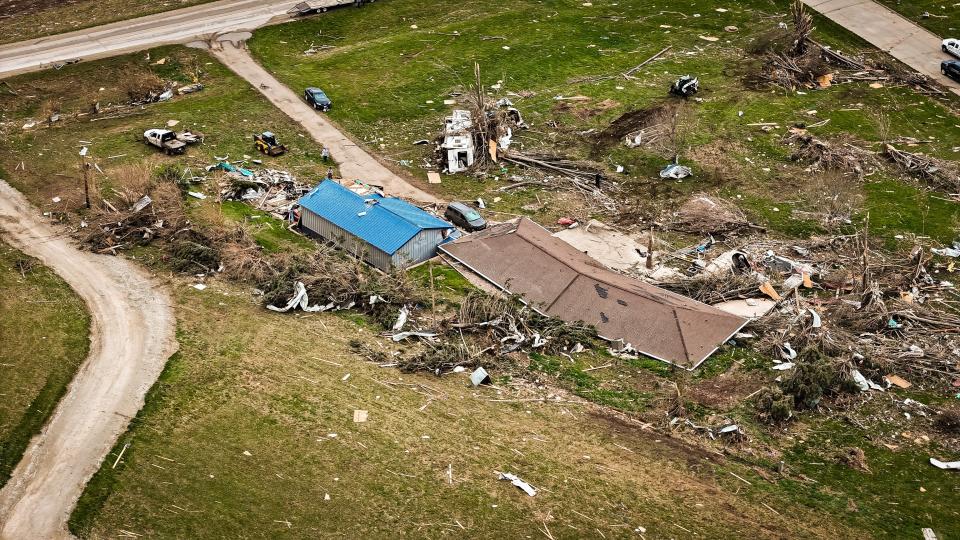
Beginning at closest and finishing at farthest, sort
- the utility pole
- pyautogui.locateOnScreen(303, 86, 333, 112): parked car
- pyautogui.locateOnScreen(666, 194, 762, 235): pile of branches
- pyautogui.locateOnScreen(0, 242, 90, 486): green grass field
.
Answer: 1. pyautogui.locateOnScreen(0, 242, 90, 486): green grass field
2. the utility pole
3. pyautogui.locateOnScreen(666, 194, 762, 235): pile of branches
4. pyautogui.locateOnScreen(303, 86, 333, 112): parked car

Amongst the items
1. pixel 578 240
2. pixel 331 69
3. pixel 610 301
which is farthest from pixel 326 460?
pixel 331 69

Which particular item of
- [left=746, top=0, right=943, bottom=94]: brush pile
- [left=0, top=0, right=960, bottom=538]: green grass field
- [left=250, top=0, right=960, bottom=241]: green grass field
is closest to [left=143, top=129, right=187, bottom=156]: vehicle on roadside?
[left=0, top=0, right=960, bottom=538]: green grass field

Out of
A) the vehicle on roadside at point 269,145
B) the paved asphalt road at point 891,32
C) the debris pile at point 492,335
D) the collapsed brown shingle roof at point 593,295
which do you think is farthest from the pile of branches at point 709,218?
the paved asphalt road at point 891,32

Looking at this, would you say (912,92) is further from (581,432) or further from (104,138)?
(104,138)

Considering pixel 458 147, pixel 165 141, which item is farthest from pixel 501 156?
pixel 165 141

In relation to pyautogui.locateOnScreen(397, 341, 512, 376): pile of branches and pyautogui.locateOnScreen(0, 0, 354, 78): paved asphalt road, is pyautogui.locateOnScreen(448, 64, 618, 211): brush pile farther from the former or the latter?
pyautogui.locateOnScreen(0, 0, 354, 78): paved asphalt road

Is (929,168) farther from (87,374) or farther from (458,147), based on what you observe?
(87,374)

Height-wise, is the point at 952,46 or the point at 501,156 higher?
the point at 952,46
